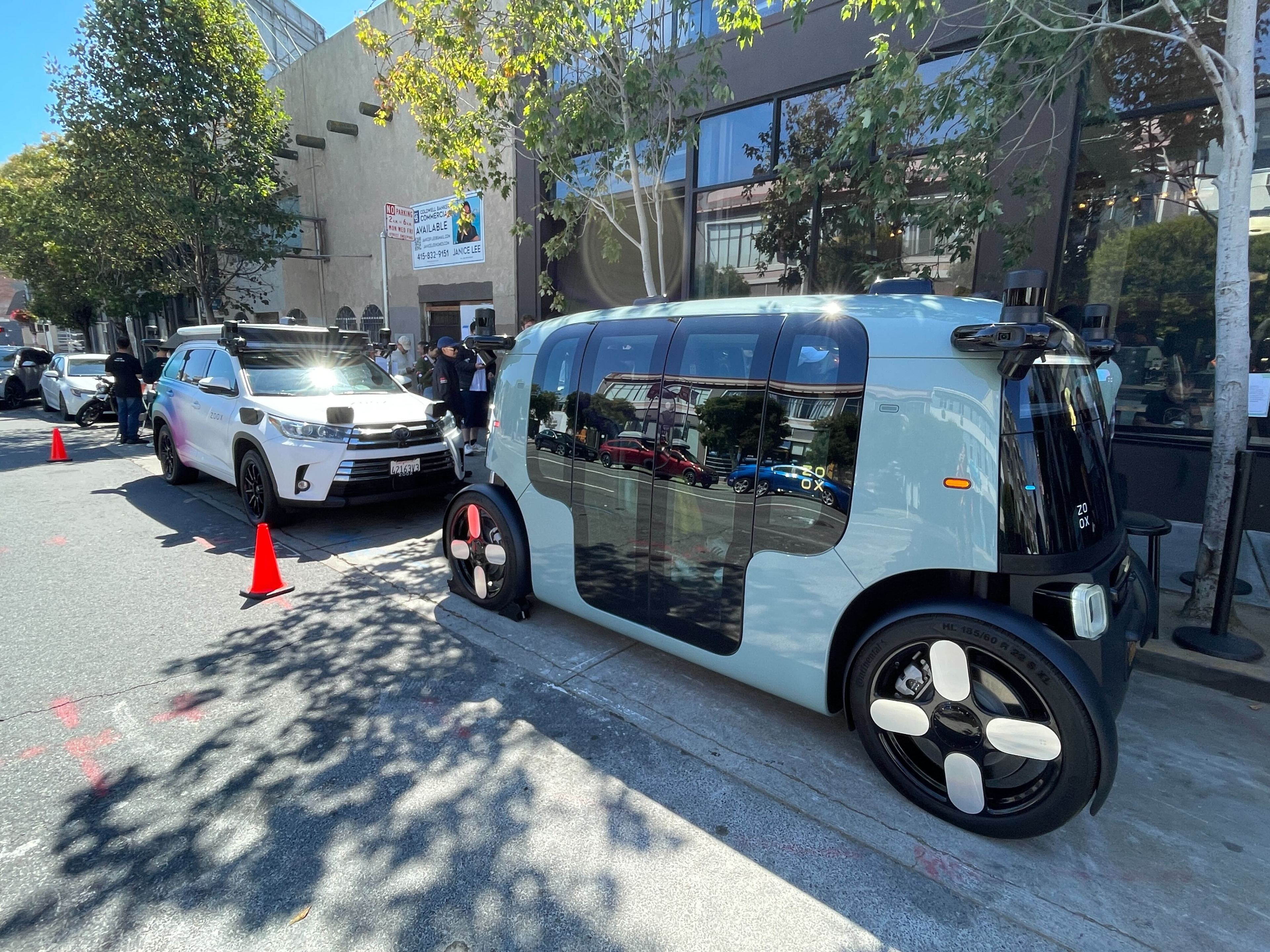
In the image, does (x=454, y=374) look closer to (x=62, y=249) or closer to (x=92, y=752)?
(x=92, y=752)

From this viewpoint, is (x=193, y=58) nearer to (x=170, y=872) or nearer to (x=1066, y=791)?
(x=170, y=872)

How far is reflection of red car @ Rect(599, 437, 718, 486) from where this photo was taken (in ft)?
9.87

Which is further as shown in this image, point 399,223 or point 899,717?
point 399,223

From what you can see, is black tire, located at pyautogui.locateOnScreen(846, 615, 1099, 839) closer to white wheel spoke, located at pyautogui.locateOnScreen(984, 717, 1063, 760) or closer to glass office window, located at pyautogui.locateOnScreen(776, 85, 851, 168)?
white wheel spoke, located at pyautogui.locateOnScreen(984, 717, 1063, 760)

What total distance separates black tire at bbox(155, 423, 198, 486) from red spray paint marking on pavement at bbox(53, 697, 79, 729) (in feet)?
17.5

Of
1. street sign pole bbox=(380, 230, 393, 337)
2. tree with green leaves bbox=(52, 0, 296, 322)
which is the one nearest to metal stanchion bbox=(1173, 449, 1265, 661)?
street sign pole bbox=(380, 230, 393, 337)

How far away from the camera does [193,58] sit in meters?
13.1

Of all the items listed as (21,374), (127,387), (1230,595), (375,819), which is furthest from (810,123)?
(21,374)

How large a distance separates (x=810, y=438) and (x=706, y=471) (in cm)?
54

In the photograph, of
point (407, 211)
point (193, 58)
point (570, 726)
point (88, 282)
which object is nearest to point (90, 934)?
point (570, 726)

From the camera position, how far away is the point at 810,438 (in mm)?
2637

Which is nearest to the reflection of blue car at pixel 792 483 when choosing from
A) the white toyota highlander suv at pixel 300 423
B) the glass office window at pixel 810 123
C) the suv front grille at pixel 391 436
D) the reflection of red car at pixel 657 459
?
the reflection of red car at pixel 657 459

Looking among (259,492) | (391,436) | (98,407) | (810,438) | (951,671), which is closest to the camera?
(951,671)

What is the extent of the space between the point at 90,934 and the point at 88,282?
23.1 meters
